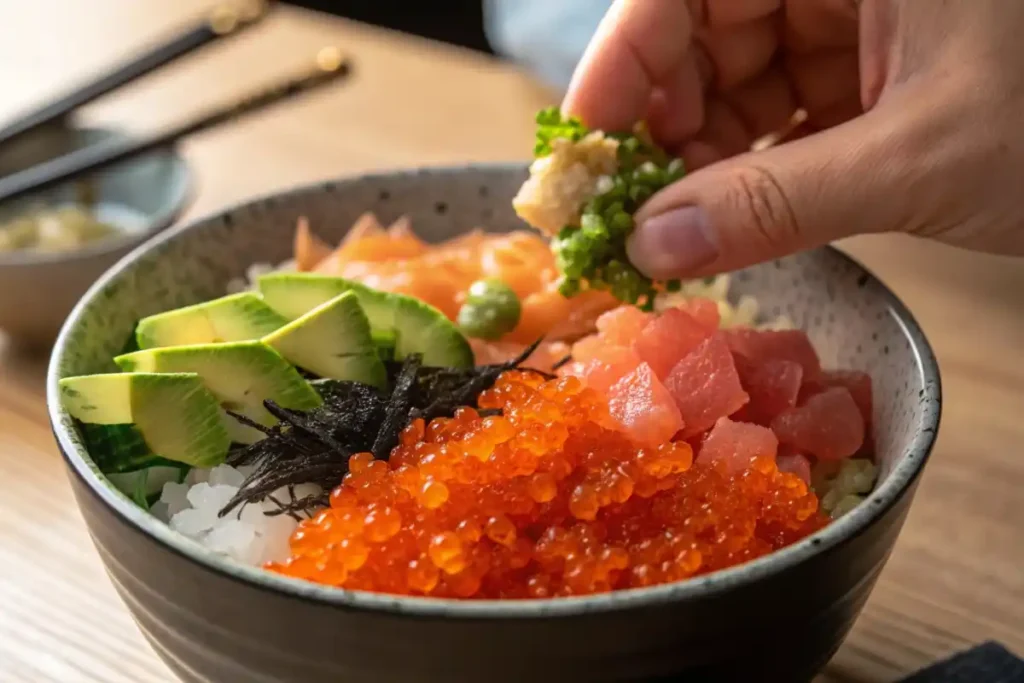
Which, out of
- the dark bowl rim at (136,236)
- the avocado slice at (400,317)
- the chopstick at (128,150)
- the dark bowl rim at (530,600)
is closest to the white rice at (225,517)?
the dark bowl rim at (530,600)

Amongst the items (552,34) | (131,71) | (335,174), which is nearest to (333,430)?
(131,71)

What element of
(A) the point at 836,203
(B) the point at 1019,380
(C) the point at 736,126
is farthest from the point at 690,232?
(B) the point at 1019,380

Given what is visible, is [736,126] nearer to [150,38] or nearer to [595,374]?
[595,374]

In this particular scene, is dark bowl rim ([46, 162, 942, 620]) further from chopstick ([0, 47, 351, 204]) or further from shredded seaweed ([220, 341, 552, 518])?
chopstick ([0, 47, 351, 204])

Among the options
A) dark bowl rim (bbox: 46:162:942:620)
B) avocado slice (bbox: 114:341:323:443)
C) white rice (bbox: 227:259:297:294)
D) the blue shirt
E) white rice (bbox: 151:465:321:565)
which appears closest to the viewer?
dark bowl rim (bbox: 46:162:942:620)

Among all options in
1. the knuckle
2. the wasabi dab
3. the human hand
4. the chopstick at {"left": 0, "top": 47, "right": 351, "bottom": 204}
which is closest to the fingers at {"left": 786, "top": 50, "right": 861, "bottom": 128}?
the human hand

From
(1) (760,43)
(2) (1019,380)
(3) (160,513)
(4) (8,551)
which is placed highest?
(1) (760,43)
